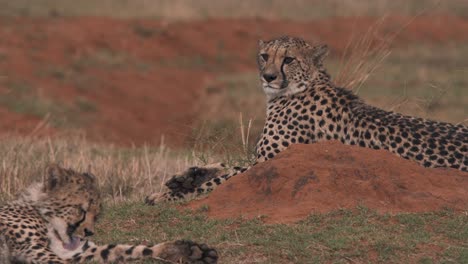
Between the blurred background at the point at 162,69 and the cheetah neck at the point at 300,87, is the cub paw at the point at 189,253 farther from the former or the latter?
the blurred background at the point at 162,69

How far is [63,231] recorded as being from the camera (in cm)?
550

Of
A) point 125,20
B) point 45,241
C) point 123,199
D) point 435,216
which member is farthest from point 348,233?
point 125,20

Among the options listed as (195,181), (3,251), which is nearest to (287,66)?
(195,181)

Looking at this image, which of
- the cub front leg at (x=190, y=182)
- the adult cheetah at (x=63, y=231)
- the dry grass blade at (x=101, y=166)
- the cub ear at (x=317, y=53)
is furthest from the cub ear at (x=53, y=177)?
the cub ear at (x=317, y=53)

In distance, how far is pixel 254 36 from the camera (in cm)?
2444

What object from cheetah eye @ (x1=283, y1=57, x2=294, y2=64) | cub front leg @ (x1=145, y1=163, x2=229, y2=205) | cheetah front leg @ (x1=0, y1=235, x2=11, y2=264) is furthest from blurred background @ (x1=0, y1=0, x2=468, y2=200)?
cheetah front leg @ (x1=0, y1=235, x2=11, y2=264)

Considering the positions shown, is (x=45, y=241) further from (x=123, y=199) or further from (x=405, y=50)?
(x=405, y=50)

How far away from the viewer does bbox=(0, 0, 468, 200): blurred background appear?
9914 mm

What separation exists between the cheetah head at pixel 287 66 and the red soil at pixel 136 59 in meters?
5.99

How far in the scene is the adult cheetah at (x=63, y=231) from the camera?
5254mm

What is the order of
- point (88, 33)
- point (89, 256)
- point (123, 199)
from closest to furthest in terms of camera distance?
point (89, 256)
point (123, 199)
point (88, 33)

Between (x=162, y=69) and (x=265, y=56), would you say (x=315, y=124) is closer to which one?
(x=265, y=56)

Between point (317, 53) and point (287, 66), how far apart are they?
10.6 inches

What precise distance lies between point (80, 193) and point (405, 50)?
62.1ft
